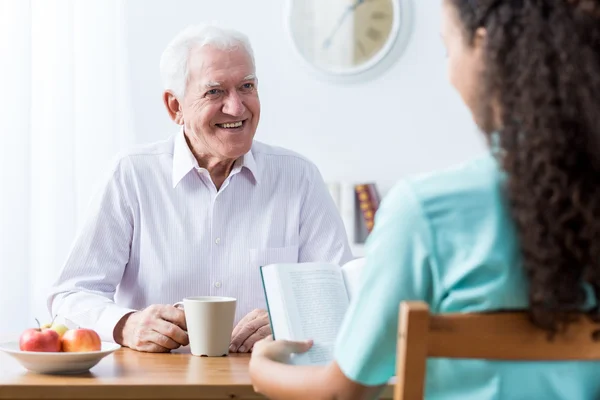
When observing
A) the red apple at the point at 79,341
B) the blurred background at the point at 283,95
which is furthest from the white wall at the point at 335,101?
the red apple at the point at 79,341

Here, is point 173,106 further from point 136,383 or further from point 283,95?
point 283,95

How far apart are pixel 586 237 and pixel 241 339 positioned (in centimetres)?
93

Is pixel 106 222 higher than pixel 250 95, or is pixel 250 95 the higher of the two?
pixel 250 95

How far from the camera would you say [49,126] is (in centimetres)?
320

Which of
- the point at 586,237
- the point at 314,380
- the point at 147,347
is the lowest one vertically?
the point at 147,347

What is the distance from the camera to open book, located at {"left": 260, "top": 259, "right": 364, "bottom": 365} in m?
1.26

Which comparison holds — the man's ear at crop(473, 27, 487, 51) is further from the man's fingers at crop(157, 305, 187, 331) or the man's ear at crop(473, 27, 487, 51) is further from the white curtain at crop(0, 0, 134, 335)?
the white curtain at crop(0, 0, 134, 335)

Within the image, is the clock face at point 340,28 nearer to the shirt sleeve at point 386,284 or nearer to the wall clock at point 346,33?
the wall clock at point 346,33

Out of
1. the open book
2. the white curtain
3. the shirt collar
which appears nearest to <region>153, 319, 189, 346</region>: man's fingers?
the open book

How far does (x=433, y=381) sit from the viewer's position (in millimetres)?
938

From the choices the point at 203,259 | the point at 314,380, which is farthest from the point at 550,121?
the point at 203,259

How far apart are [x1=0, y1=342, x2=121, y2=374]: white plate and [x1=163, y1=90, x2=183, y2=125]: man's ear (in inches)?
35.7

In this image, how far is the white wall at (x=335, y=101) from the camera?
3475 millimetres

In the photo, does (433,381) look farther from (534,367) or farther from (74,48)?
(74,48)
